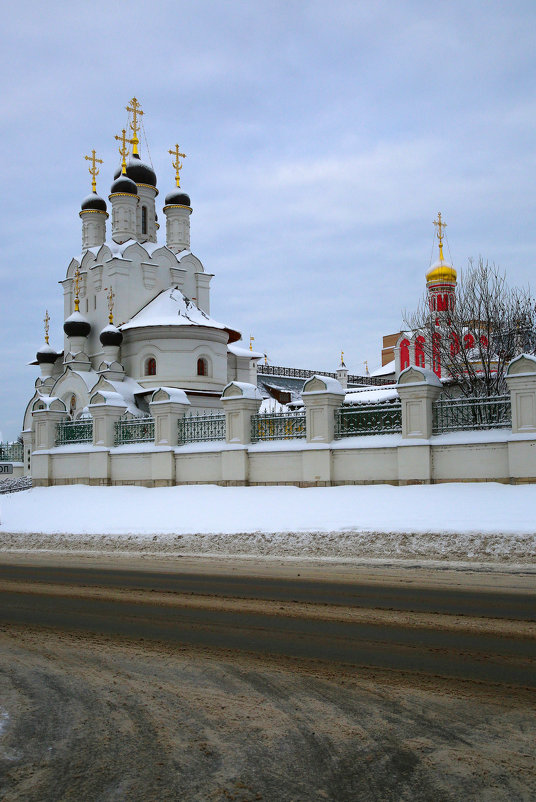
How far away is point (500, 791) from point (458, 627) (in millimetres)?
3311

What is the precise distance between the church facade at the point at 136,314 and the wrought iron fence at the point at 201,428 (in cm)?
1247

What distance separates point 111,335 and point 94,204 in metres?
11.2

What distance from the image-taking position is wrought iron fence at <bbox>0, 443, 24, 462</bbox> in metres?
37.7

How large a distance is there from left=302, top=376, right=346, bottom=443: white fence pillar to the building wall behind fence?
307 millimetres

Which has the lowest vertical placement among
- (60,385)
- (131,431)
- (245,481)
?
(245,481)

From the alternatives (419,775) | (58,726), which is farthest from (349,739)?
(58,726)

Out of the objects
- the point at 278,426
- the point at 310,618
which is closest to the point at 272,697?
the point at 310,618

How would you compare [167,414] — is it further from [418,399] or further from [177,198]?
[177,198]

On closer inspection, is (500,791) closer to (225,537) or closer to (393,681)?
(393,681)

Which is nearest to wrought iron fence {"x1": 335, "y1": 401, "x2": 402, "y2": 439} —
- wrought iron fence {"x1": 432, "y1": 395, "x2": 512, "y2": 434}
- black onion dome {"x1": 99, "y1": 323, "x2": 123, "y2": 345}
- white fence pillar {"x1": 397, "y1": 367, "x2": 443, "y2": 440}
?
white fence pillar {"x1": 397, "y1": 367, "x2": 443, "y2": 440}

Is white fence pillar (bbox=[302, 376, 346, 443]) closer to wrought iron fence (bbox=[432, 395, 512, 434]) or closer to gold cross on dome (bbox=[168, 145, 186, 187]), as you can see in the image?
wrought iron fence (bbox=[432, 395, 512, 434])

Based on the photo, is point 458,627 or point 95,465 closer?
point 458,627

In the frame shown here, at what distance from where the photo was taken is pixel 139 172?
1799 inches

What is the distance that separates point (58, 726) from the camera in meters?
4.82
